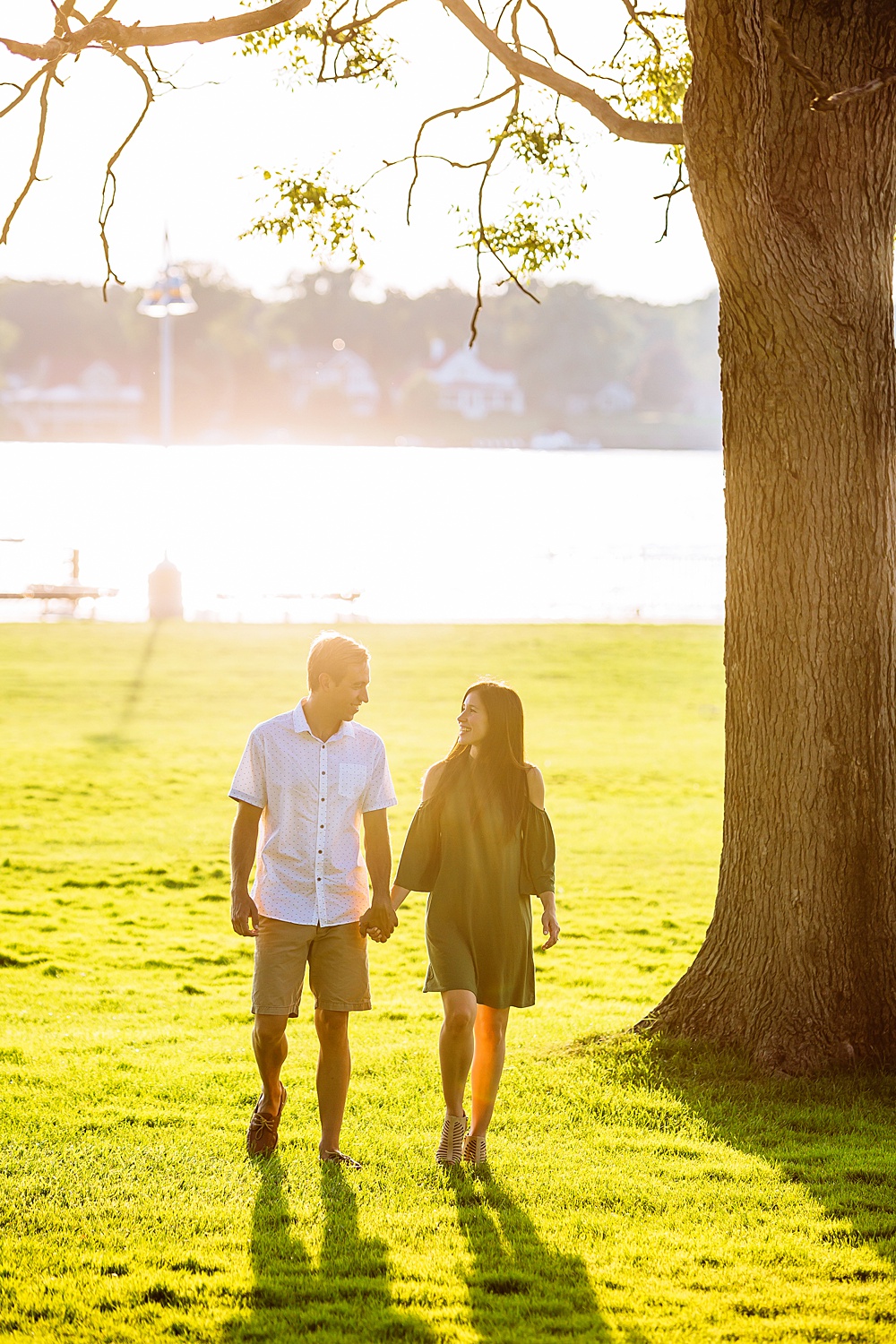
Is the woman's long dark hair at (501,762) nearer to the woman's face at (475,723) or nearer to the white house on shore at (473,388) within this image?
the woman's face at (475,723)

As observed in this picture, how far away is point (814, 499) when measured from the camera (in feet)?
21.2

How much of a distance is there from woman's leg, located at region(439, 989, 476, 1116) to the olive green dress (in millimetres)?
55

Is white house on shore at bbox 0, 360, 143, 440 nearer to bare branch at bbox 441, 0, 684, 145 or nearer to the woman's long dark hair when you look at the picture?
bare branch at bbox 441, 0, 684, 145

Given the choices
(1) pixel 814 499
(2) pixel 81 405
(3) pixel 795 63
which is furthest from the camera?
(2) pixel 81 405

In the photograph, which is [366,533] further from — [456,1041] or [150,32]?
[456,1041]

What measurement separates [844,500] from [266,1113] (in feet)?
10.8

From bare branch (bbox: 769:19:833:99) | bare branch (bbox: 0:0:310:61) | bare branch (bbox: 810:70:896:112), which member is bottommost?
bare branch (bbox: 810:70:896:112)

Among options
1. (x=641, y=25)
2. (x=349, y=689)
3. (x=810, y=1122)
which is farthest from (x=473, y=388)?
(x=349, y=689)

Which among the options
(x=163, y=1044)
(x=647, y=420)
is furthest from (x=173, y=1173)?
(x=647, y=420)

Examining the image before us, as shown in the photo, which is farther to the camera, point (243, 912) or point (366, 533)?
point (366, 533)

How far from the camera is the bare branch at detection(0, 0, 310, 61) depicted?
6.84m

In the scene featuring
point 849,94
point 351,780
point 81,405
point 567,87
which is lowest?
point 351,780

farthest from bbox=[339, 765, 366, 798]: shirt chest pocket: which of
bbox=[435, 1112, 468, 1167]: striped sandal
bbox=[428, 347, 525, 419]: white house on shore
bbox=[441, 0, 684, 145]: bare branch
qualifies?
bbox=[428, 347, 525, 419]: white house on shore

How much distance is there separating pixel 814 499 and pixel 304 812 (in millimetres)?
2589
